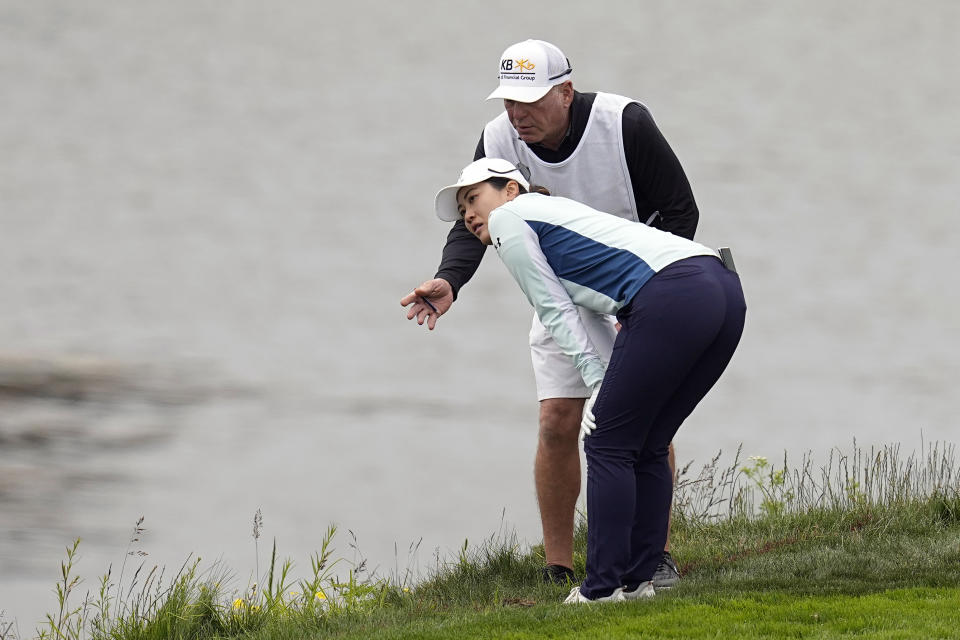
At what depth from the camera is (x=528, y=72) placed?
4.32 meters

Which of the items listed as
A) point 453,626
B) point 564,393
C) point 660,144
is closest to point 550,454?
point 564,393

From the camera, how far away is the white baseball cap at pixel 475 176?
418cm

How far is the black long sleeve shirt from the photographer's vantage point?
4.59m

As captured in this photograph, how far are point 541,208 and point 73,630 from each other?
2572 millimetres

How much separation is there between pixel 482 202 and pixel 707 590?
62.2 inches

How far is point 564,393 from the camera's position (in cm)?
460

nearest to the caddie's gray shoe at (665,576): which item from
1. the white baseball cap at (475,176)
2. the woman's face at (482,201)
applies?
the woman's face at (482,201)

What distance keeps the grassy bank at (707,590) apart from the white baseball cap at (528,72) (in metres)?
1.80

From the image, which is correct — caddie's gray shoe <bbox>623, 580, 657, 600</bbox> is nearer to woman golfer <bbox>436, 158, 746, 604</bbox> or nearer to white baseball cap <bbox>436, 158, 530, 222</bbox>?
woman golfer <bbox>436, 158, 746, 604</bbox>

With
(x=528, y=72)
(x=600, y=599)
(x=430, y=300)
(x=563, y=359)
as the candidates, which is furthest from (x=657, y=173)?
(x=600, y=599)

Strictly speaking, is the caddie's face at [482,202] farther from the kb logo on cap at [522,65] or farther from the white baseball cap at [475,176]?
the kb logo on cap at [522,65]

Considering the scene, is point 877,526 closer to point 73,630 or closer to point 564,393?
point 564,393

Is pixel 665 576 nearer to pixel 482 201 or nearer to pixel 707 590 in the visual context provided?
pixel 707 590

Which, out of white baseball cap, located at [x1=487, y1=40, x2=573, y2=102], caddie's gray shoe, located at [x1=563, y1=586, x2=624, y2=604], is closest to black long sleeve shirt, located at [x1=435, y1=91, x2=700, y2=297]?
white baseball cap, located at [x1=487, y1=40, x2=573, y2=102]
